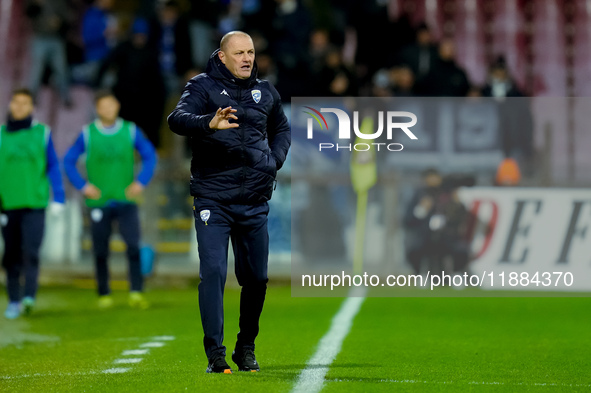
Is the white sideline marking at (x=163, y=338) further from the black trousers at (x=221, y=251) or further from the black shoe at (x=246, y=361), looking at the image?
the black trousers at (x=221, y=251)

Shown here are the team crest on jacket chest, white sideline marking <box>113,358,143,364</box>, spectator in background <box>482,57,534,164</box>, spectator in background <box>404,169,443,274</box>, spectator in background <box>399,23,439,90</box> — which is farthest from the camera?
spectator in background <box>399,23,439,90</box>

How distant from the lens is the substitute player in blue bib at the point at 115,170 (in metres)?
10.9

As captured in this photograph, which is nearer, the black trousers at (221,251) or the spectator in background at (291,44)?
the black trousers at (221,251)

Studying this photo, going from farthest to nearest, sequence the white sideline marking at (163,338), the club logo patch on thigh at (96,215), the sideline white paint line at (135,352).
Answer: the club logo patch on thigh at (96,215), the white sideline marking at (163,338), the sideline white paint line at (135,352)

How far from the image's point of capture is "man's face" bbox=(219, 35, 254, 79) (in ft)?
20.0

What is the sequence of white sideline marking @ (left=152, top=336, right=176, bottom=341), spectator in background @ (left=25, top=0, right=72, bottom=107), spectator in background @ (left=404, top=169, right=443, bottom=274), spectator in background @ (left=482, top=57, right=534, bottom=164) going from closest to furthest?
white sideline marking @ (left=152, top=336, right=176, bottom=341) < spectator in background @ (left=404, top=169, right=443, bottom=274) < spectator in background @ (left=482, top=57, right=534, bottom=164) < spectator in background @ (left=25, top=0, right=72, bottom=107)

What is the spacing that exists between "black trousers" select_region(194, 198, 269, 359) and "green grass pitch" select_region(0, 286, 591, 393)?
0.32 m

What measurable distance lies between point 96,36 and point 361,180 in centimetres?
545

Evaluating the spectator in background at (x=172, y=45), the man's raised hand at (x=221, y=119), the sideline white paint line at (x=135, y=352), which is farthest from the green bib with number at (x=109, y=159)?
the man's raised hand at (x=221, y=119)

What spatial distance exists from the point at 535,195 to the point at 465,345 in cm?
514

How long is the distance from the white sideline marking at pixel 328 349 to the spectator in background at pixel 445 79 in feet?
11.4

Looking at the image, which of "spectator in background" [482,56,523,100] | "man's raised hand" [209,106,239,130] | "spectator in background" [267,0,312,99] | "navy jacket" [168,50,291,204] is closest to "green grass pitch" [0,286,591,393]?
"navy jacket" [168,50,291,204]

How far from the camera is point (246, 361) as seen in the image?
6395 millimetres

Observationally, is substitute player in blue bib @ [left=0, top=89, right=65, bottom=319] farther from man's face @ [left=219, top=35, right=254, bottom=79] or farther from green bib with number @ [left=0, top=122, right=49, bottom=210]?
man's face @ [left=219, top=35, right=254, bottom=79]
